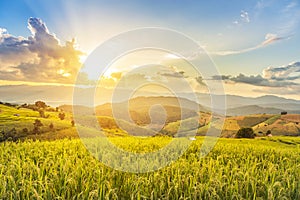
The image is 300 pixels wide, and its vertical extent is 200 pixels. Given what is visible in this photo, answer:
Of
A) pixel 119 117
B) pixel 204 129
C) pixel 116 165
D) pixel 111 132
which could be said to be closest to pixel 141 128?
pixel 111 132

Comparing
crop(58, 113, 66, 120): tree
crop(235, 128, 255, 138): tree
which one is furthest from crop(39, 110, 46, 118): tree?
crop(235, 128, 255, 138): tree

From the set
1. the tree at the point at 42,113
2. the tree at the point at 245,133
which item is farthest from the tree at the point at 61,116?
the tree at the point at 245,133

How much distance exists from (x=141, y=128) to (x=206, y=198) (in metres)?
7.59

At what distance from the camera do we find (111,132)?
12.8 m

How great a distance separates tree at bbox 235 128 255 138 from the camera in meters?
15.1

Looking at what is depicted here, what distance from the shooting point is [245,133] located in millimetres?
15172

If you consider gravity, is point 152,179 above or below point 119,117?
below

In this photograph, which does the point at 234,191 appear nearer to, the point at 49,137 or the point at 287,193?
the point at 287,193

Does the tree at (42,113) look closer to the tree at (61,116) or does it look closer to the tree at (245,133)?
the tree at (61,116)

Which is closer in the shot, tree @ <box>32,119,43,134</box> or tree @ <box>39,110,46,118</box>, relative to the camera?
tree @ <box>32,119,43,134</box>

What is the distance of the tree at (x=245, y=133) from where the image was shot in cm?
1508

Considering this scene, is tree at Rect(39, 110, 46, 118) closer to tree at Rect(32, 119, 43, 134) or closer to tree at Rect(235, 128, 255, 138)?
tree at Rect(32, 119, 43, 134)

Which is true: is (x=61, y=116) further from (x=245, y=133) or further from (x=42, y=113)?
(x=245, y=133)

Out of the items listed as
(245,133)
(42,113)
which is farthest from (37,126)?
(245,133)
